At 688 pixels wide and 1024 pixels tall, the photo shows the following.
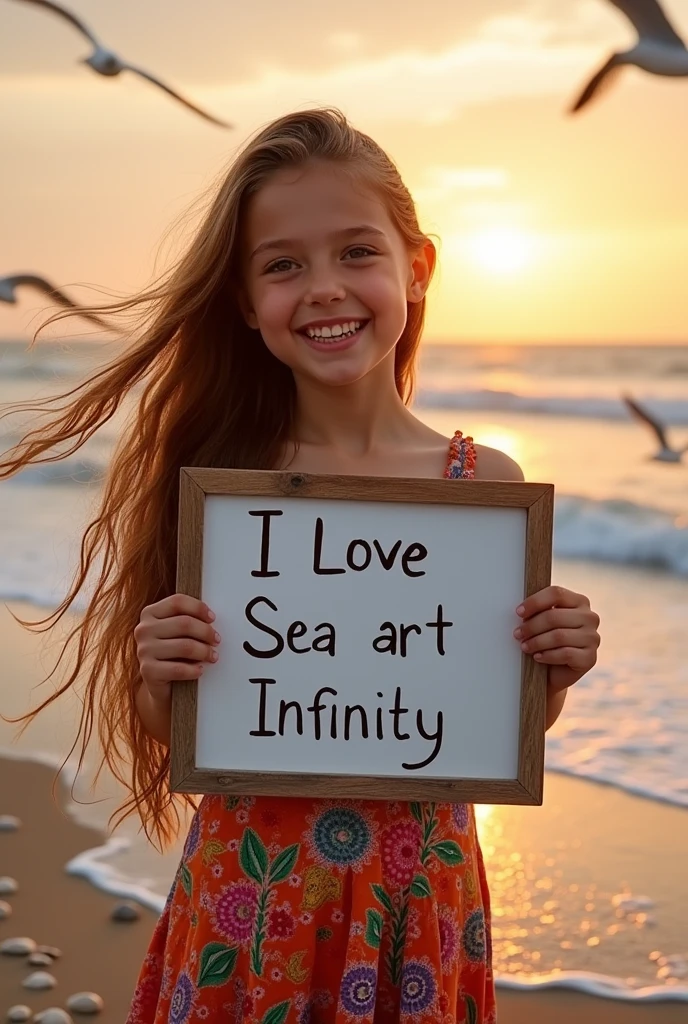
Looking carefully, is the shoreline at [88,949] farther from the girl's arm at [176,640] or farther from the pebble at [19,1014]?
the girl's arm at [176,640]

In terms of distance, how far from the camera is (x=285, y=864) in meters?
1.64

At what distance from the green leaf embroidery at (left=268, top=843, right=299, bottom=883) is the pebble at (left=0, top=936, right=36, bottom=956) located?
136cm

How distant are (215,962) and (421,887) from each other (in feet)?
1.08

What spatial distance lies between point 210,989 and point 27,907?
1.45 metres

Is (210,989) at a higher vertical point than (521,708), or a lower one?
lower

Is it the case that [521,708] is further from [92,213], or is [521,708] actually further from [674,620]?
[92,213]

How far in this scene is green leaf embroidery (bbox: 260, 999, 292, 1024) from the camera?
5.31ft

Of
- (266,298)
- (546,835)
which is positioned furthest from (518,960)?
(266,298)

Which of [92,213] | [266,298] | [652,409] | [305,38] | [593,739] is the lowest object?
[593,739]

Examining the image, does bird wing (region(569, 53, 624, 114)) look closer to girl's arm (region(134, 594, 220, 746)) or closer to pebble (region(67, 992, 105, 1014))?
pebble (region(67, 992, 105, 1014))

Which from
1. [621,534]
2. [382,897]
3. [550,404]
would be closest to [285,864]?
[382,897]

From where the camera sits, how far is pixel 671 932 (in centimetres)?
284

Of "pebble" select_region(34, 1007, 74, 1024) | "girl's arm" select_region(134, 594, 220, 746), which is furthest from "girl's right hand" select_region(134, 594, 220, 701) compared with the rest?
"pebble" select_region(34, 1007, 74, 1024)

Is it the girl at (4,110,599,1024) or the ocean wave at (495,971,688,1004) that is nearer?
the girl at (4,110,599,1024)
